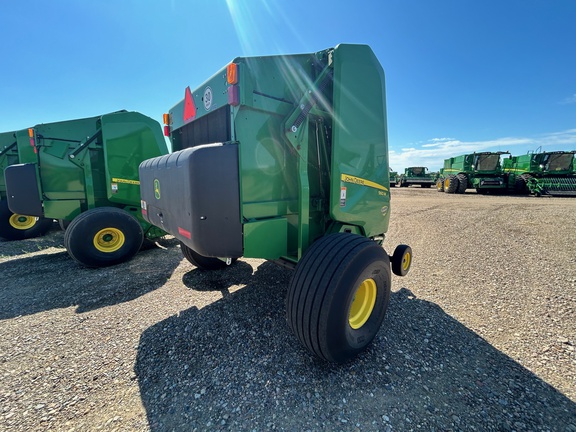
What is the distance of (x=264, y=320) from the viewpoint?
9.55ft

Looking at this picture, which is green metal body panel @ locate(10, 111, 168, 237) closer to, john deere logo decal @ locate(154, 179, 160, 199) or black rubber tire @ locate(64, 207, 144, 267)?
black rubber tire @ locate(64, 207, 144, 267)

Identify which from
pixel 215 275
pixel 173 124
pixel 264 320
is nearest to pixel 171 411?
pixel 264 320

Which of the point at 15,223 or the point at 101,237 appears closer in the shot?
the point at 101,237

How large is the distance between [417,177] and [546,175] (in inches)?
454

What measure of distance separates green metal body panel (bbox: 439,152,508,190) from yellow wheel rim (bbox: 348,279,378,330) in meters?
20.7

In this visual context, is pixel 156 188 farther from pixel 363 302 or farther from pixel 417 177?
pixel 417 177

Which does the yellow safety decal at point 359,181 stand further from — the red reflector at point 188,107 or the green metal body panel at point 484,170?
the green metal body panel at point 484,170

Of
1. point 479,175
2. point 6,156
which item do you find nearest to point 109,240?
point 6,156

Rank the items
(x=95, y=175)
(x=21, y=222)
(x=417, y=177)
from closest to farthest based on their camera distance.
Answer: (x=95, y=175) < (x=21, y=222) < (x=417, y=177)

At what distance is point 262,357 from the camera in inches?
92.5

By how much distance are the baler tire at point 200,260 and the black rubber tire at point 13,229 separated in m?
6.41

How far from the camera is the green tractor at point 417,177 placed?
1125 inches

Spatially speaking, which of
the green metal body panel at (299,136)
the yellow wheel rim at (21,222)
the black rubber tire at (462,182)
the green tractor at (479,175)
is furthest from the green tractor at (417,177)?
the yellow wheel rim at (21,222)

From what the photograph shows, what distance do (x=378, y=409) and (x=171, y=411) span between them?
1404 mm
